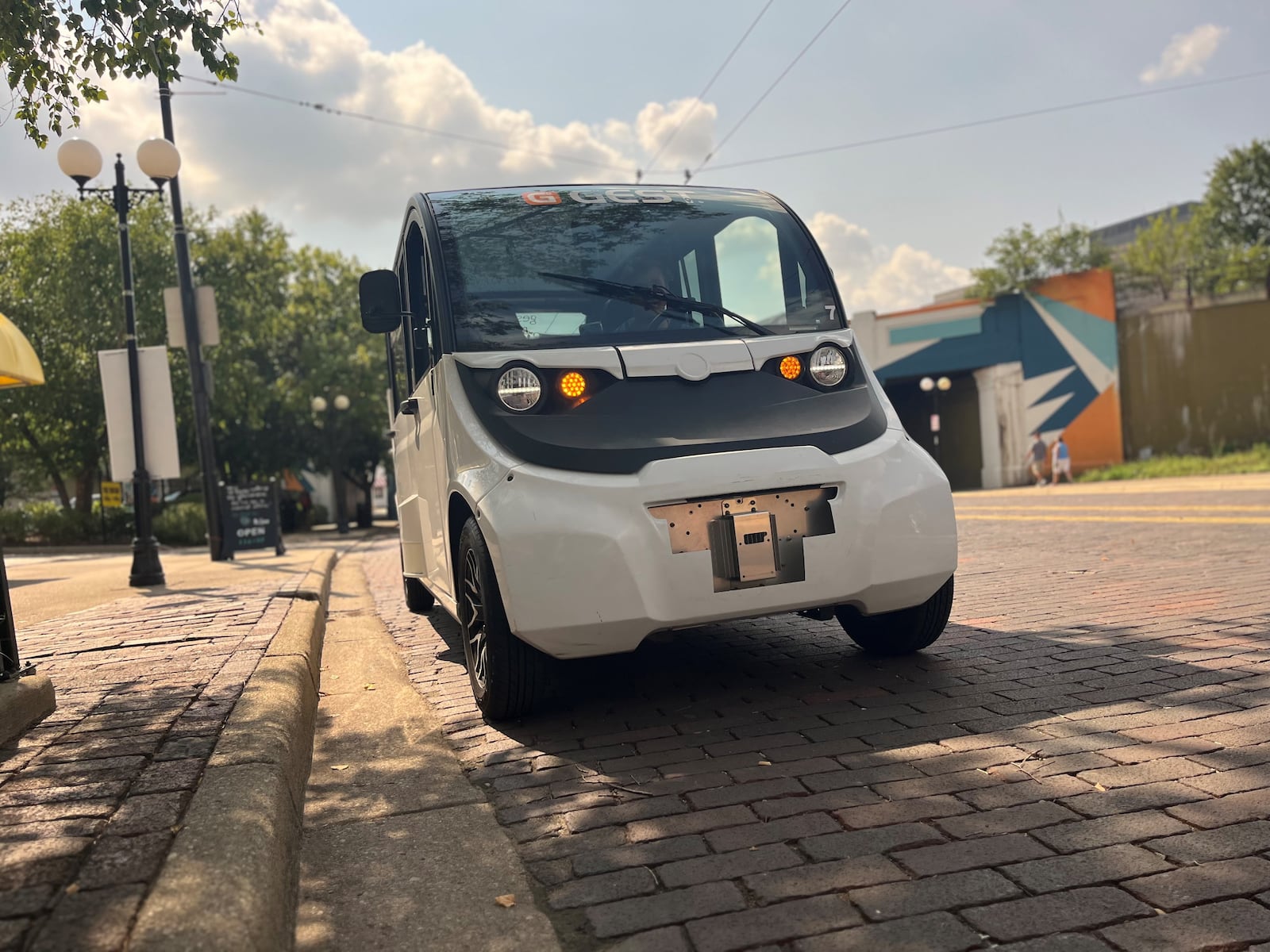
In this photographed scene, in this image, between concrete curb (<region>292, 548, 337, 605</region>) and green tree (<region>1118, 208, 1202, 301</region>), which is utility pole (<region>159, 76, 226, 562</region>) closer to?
concrete curb (<region>292, 548, 337, 605</region>)

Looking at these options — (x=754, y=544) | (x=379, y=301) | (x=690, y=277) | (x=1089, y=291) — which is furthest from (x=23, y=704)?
(x=1089, y=291)

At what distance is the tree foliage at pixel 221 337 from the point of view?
30.7 m

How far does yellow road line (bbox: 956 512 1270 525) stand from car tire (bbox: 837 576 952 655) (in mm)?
6796

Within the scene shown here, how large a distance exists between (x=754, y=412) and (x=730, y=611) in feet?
2.58

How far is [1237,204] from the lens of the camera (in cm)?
5019

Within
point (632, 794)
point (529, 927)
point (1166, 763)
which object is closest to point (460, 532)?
point (632, 794)

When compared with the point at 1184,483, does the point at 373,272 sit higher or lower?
higher

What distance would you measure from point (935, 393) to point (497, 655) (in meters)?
35.2

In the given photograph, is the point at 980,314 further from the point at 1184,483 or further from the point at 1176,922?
the point at 1176,922

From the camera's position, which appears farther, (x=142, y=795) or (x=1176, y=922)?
(x=142, y=795)

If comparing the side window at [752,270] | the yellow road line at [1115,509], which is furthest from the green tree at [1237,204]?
the side window at [752,270]

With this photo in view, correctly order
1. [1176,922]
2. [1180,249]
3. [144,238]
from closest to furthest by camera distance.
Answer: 1. [1176,922]
2. [144,238]
3. [1180,249]

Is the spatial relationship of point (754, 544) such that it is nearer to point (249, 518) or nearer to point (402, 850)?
point (402, 850)

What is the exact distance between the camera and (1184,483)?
20781 mm
